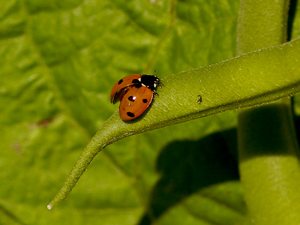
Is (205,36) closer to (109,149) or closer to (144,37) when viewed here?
(144,37)

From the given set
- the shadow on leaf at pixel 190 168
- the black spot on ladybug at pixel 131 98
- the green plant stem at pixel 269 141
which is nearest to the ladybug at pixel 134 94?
the black spot on ladybug at pixel 131 98

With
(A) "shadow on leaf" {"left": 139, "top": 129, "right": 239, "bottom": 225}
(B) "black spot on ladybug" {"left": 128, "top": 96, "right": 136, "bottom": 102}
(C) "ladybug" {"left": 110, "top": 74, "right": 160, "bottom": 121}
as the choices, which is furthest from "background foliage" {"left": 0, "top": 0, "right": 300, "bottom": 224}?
(B) "black spot on ladybug" {"left": 128, "top": 96, "right": 136, "bottom": 102}

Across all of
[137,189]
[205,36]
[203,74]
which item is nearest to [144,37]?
[205,36]

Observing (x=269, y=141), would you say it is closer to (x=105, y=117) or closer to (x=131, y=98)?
(x=131, y=98)

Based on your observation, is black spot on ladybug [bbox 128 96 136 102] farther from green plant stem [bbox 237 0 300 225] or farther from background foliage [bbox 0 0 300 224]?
background foliage [bbox 0 0 300 224]

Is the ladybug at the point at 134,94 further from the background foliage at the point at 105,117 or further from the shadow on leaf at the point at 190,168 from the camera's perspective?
the shadow on leaf at the point at 190,168

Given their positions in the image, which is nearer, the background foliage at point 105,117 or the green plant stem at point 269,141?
the green plant stem at point 269,141

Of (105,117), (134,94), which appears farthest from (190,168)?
(134,94)
